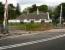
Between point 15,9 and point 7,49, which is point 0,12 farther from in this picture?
point 7,49

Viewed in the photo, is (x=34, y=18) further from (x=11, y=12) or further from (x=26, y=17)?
(x=11, y=12)

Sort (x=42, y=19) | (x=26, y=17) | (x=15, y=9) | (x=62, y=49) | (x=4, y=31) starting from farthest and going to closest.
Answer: (x=15, y=9) < (x=26, y=17) < (x=42, y=19) < (x=4, y=31) < (x=62, y=49)

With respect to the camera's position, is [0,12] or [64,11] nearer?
[0,12]

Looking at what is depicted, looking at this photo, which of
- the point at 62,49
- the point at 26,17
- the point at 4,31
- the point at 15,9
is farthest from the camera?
the point at 15,9

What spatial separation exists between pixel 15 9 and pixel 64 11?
90.7 ft

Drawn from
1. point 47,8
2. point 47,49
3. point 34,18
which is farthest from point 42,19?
point 47,49

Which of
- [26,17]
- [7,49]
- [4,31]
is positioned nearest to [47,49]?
[7,49]

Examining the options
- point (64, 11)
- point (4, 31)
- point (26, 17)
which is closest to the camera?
point (4, 31)

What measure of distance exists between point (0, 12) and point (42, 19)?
20.7m

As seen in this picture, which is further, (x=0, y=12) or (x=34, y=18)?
(x=0, y=12)

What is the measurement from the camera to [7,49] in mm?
14562

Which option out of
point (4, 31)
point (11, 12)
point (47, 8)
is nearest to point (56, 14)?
point (47, 8)

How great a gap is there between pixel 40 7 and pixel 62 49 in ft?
399

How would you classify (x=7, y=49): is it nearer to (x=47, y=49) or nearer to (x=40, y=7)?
(x=47, y=49)
